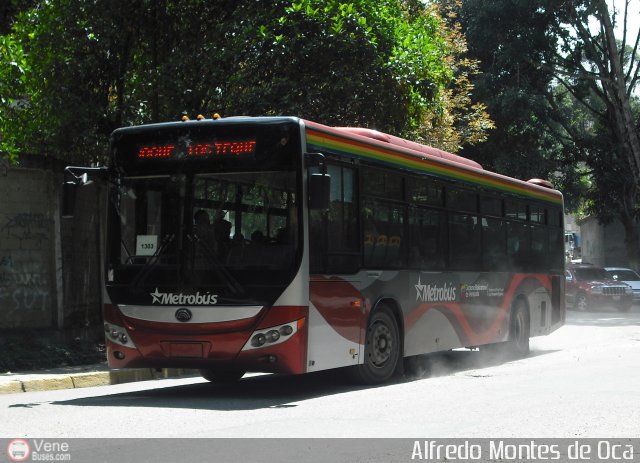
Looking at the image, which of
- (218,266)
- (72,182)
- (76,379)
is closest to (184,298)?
(218,266)

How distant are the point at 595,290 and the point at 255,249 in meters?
27.5

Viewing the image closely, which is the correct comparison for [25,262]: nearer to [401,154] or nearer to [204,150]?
[204,150]

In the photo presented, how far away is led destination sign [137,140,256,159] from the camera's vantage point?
1054cm

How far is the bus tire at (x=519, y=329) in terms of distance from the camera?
55.1 ft

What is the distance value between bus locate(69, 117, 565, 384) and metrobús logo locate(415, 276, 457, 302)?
Result: 0.47 m

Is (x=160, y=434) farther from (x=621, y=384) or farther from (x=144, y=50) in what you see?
Result: (x=144, y=50)

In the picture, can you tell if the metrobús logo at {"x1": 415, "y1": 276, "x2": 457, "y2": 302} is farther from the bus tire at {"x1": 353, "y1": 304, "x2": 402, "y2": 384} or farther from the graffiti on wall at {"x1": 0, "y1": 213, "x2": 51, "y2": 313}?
the graffiti on wall at {"x1": 0, "y1": 213, "x2": 51, "y2": 313}

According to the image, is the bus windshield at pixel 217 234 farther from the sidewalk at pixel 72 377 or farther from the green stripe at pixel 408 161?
the sidewalk at pixel 72 377

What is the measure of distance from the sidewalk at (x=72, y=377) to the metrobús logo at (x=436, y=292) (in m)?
3.88

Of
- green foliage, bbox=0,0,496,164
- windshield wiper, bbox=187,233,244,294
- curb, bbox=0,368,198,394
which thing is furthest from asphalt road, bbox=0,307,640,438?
green foliage, bbox=0,0,496,164

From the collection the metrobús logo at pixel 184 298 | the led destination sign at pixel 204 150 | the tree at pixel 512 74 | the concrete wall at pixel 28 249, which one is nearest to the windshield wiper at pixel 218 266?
the metrobús logo at pixel 184 298
